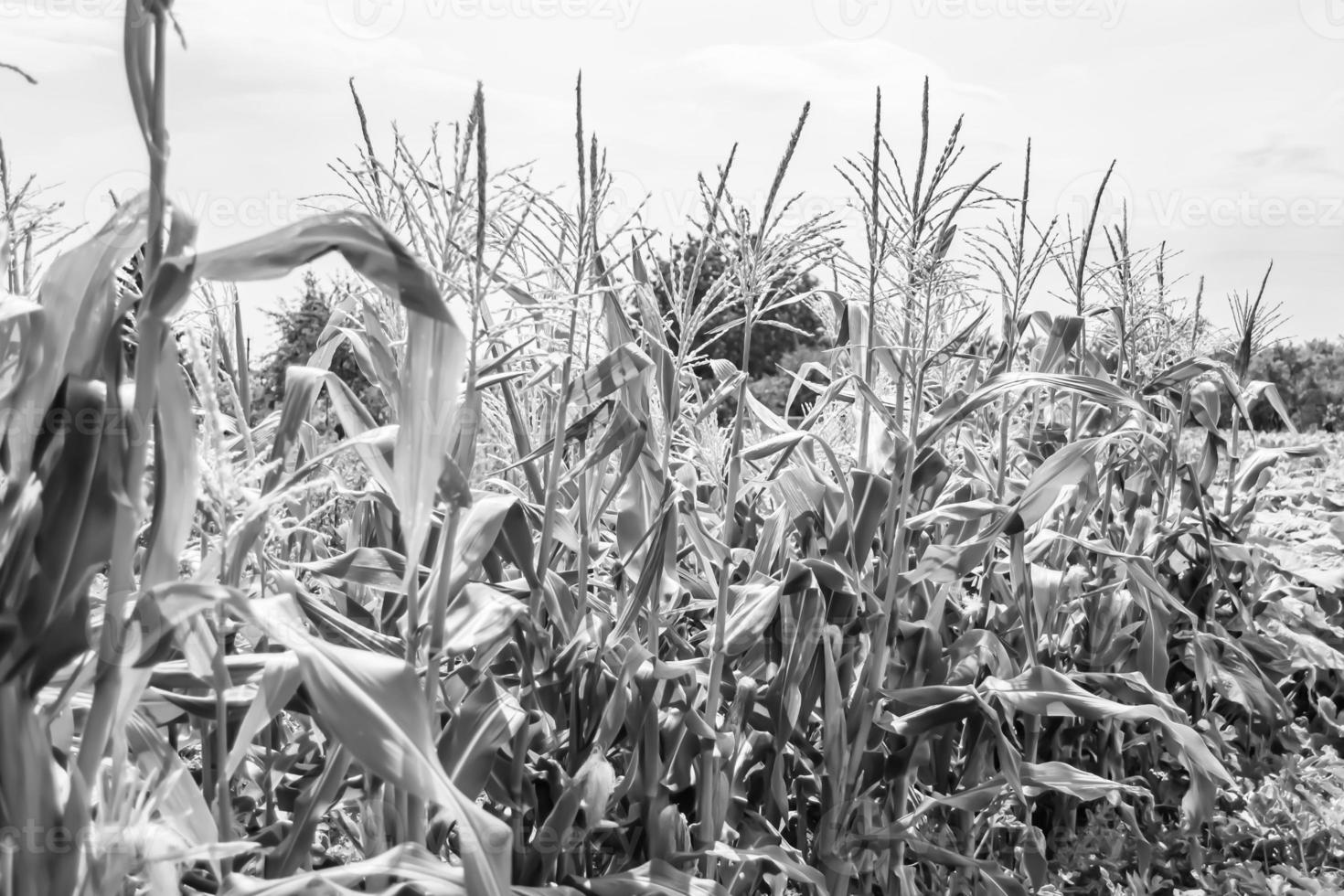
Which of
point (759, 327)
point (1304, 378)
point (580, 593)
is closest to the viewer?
point (580, 593)

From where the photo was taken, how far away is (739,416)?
1.84 m

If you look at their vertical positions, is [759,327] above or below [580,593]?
above

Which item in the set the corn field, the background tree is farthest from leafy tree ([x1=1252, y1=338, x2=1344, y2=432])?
the corn field

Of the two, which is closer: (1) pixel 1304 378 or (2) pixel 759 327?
(1) pixel 1304 378

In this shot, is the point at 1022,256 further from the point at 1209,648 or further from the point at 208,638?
the point at 208,638

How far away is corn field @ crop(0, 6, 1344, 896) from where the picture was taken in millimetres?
1073

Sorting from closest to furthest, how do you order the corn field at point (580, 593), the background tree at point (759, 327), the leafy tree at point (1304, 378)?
the corn field at point (580, 593) < the background tree at point (759, 327) < the leafy tree at point (1304, 378)

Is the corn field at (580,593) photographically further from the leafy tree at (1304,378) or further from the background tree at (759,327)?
the leafy tree at (1304,378)

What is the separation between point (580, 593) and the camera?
5.86ft

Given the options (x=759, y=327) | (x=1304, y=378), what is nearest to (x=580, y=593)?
(x=1304, y=378)

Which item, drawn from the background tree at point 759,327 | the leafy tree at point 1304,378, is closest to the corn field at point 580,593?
the background tree at point 759,327

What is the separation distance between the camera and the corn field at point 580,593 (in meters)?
1.07

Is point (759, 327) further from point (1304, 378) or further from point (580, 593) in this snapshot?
point (580, 593)

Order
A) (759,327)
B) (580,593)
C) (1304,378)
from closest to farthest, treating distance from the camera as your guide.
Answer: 1. (580,593)
2. (1304,378)
3. (759,327)
